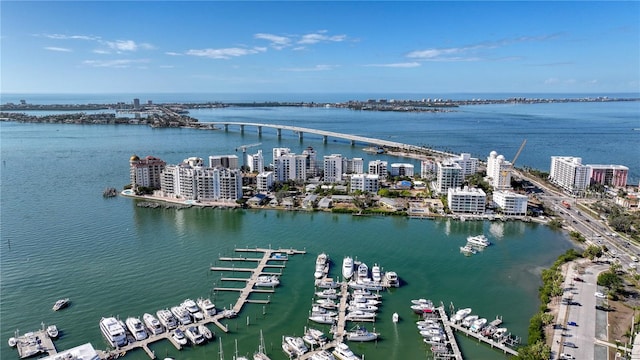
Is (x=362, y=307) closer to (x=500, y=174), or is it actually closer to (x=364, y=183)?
(x=364, y=183)

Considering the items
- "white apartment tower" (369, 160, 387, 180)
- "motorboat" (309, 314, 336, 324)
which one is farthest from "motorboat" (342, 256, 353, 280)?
"white apartment tower" (369, 160, 387, 180)

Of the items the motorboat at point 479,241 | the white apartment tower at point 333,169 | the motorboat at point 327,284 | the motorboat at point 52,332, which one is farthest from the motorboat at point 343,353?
the white apartment tower at point 333,169

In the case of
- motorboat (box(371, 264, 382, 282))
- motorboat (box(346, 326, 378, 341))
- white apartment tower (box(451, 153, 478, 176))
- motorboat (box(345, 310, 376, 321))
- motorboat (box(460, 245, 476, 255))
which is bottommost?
motorboat (box(346, 326, 378, 341))

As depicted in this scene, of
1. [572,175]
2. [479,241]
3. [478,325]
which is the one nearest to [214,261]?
[478,325]

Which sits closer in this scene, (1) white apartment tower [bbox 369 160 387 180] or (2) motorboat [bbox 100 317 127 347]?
(2) motorboat [bbox 100 317 127 347]

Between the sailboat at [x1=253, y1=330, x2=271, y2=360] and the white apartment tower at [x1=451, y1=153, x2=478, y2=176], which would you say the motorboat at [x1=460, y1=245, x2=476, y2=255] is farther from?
the white apartment tower at [x1=451, y1=153, x2=478, y2=176]

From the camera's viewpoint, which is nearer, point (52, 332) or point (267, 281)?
point (52, 332)
